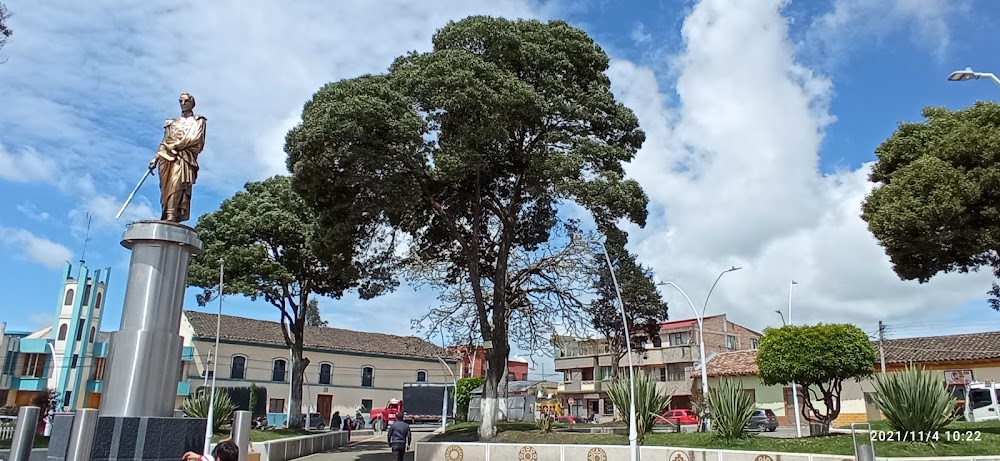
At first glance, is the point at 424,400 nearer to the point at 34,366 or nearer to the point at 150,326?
the point at 34,366

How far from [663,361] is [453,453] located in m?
36.0

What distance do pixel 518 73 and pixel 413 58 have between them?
3.09 m

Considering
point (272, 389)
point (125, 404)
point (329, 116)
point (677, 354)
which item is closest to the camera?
point (125, 404)

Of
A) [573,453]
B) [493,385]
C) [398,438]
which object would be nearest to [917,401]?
[573,453]

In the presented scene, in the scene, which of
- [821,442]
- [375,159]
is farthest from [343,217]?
[821,442]

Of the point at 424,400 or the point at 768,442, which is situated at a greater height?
the point at 424,400

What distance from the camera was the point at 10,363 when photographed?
4053 cm

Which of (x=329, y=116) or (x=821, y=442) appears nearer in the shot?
(x=821, y=442)

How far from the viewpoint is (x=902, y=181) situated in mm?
17750

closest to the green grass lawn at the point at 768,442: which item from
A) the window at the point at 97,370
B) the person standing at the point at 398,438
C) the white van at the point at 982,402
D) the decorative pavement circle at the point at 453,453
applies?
the decorative pavement circle at the point at 453,453

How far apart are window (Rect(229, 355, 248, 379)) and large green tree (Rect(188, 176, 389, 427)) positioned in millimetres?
18875

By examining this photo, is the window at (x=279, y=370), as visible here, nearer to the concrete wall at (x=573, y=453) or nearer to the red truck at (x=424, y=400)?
the red truck at (x=424, y=400)

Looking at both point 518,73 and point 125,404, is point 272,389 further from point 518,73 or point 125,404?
point 125,404

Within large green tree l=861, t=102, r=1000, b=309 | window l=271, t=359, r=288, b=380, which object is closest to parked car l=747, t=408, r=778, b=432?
large green tree l=861, t=102, r=1000, b=309
